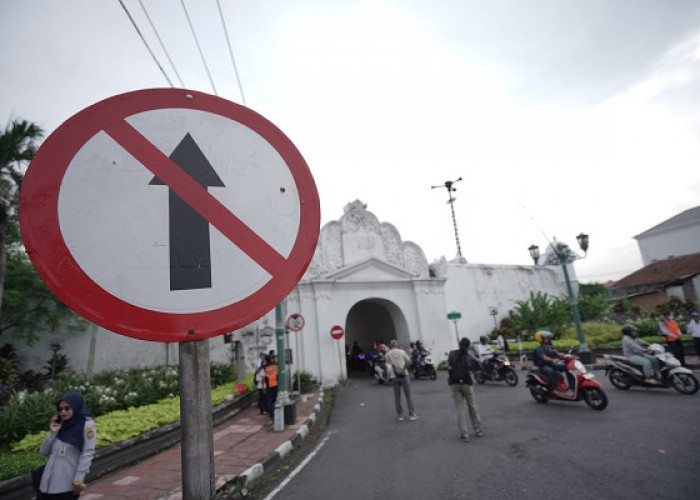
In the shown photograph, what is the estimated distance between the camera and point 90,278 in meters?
0.94

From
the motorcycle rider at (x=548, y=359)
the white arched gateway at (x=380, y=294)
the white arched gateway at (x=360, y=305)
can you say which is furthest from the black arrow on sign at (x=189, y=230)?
the white arched gateway at (x=380, y=294)

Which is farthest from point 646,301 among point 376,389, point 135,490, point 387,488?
point 135,490

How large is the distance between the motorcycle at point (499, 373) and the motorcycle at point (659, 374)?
8.24 ft

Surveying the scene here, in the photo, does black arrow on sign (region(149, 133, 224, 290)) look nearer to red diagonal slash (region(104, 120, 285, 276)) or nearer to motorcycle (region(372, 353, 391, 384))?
red diagonal slash (region(104, 120, 285, 276))

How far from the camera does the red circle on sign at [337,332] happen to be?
529 inches

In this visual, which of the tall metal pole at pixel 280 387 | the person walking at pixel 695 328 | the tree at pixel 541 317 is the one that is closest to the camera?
the tall metal pole at pixel 280 387

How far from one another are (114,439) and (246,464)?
256cm

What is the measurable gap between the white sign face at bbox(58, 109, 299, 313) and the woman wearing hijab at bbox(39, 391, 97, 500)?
3.09 metres

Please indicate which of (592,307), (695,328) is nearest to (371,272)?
(695,328)

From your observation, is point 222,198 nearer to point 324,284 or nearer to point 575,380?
point 575,380

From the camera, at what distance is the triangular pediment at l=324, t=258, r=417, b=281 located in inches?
579

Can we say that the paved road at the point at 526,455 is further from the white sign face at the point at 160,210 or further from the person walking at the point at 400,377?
the white sign face at the point at 160,210

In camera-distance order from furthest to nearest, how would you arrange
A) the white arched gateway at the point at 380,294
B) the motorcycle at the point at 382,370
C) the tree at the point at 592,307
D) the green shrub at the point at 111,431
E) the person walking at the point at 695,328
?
1. the tree at the point at 592,307
2. the white arched gateway at the point at 380,294
3. the motorcycle at the point at 382,370
4. the person walking at the point at 695,328
5. the green shrub at the point at 111,431

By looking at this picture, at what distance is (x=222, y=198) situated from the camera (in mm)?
1114
